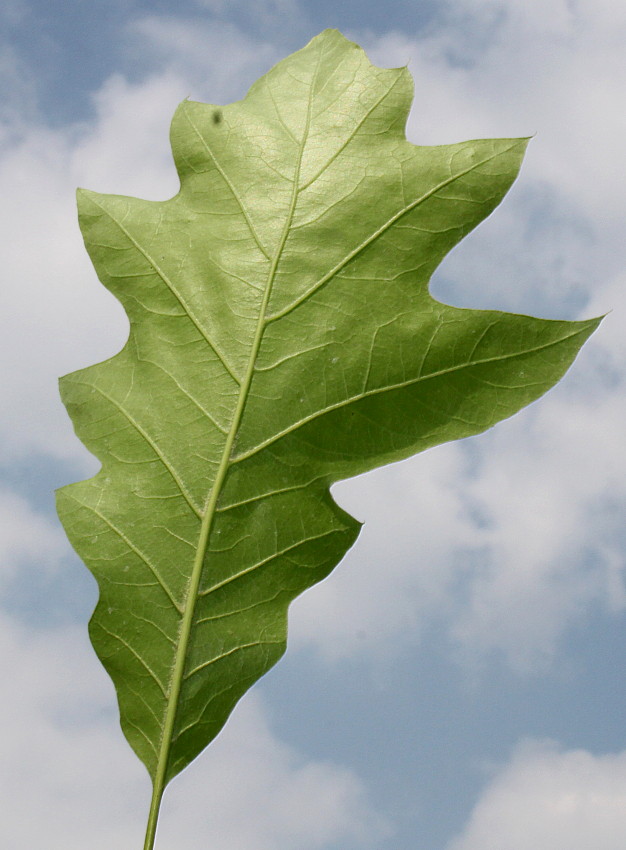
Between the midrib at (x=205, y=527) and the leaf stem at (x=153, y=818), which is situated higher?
the midrib at (x=205, y=527)

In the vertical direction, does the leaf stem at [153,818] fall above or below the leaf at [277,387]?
below

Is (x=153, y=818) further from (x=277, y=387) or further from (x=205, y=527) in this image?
(x=277, y=387)

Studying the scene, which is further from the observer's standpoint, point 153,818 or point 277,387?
point 277,387

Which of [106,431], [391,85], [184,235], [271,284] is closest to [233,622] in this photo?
[106,431]

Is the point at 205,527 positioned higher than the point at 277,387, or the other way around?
the point at 277,387

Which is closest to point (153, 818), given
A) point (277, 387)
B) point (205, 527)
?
point (205, 527)

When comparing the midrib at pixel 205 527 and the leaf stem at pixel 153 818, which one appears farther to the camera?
the midrib at pixel 205 527

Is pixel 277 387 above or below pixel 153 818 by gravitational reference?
above

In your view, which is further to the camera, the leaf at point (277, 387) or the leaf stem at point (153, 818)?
the leaf at point (277, 387)

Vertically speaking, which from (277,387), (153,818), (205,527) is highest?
(277,387)
